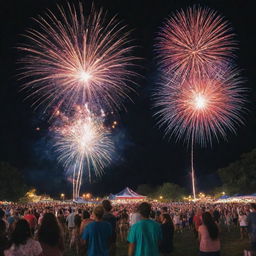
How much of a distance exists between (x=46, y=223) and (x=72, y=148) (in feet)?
95.3

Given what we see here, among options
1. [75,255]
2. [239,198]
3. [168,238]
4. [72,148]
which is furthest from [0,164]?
[168,238]

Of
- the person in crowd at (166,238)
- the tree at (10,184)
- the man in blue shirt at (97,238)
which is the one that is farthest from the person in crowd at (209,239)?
the tree at (10,184)

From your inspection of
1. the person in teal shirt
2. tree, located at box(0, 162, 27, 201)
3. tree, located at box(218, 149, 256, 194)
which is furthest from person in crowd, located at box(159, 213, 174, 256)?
tree, located at box(0, 162, 27, 201)

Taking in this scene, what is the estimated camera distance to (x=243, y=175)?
58.7 meters

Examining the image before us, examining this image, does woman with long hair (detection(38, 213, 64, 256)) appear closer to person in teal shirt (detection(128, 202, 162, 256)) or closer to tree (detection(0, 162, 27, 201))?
person in teal shirt (detection(128, 202, 162, 256))

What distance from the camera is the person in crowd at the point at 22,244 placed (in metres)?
4.02

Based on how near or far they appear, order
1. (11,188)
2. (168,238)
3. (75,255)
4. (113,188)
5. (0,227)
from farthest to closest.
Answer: (113,188) → (11,188) → (75,255) → (168,238) → (0,227)

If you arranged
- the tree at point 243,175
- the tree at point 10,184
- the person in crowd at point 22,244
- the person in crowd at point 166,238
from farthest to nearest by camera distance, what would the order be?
the tree at point 10,184, the tree at point 243,175, the person in crowd at point 166,238, the person in crowd at point 22,244

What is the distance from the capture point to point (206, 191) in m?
126

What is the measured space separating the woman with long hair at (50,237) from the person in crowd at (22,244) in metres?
0.31

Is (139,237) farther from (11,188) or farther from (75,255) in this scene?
(11,188)

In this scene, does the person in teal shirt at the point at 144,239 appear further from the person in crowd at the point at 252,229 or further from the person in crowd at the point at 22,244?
the person in crowd at the point at 252,229

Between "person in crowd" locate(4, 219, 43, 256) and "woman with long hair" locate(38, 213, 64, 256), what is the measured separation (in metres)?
0.31

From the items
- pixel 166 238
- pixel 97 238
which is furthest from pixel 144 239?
pixel 166 238
